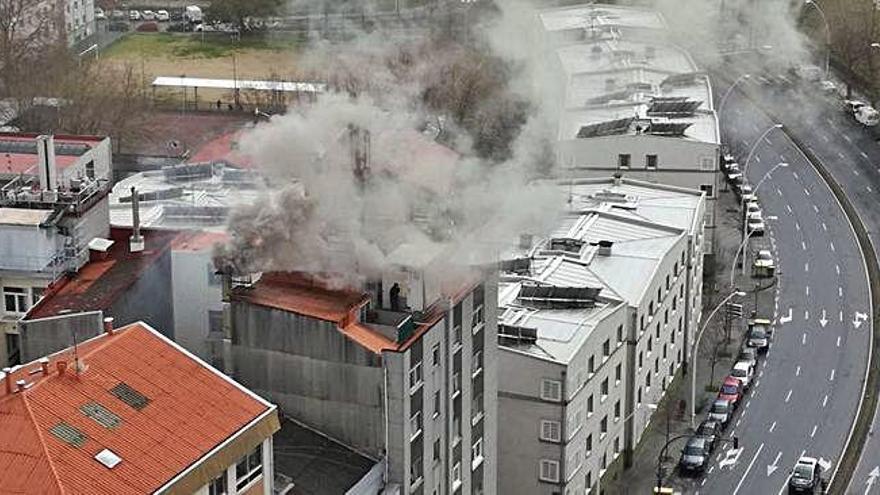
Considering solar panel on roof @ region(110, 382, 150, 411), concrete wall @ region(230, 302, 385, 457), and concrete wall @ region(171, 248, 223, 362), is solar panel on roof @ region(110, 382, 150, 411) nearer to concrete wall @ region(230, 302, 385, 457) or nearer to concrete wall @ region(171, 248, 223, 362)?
concrete wall @ region(230, 302, 385, 457)

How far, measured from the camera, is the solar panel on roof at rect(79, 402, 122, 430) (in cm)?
3509

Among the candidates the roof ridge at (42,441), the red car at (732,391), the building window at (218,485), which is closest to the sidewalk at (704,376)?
the red car at (732,391)

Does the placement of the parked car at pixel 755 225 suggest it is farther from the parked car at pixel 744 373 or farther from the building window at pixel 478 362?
the building window at pixel 478 362

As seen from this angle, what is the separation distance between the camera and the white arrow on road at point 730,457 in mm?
65219

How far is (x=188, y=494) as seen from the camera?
34.9 meters

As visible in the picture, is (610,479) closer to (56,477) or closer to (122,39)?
(56,477)

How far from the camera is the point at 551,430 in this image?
186 ft

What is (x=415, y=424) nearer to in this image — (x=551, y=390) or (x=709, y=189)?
(x=551, y=390)

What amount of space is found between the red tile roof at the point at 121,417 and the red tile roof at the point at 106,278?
5.59m

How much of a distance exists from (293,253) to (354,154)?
414 centimetres

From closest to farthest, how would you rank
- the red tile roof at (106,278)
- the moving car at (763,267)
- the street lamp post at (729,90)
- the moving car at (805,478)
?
1. the red tile roof at (106,278)
2. the moving car at (805,478)
3. the moving car at (763,267)
4. the street lamp post at (729,90)

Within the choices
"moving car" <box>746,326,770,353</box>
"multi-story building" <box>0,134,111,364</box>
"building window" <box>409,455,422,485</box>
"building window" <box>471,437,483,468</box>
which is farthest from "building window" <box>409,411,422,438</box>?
"moving car" <box>746,326,770,353</box>

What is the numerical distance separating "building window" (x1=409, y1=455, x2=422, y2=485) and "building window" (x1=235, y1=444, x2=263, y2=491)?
6.19 meters

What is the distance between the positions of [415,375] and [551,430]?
15068 millimetres
